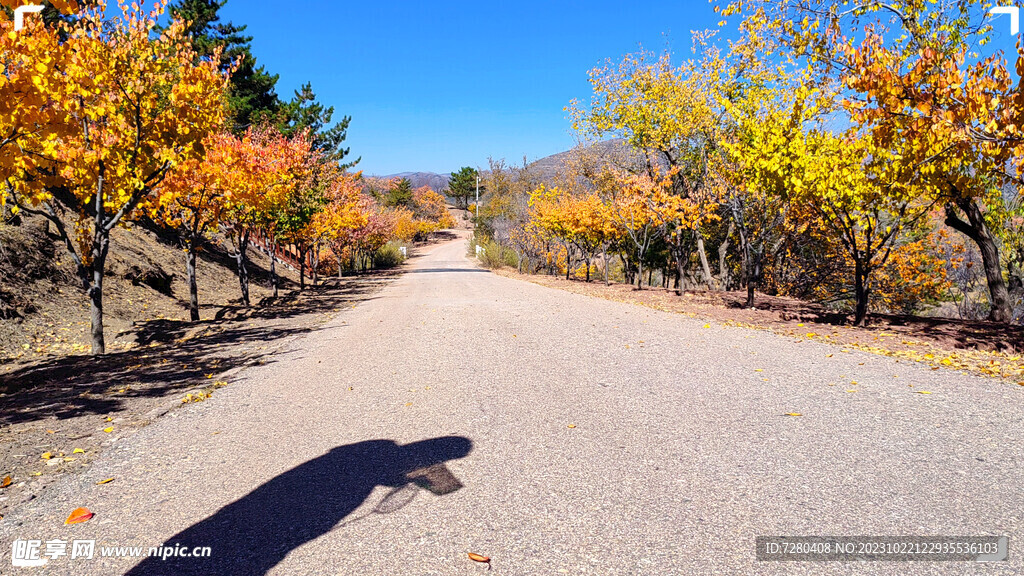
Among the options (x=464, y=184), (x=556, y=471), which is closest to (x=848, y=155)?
(x=556, y=471)

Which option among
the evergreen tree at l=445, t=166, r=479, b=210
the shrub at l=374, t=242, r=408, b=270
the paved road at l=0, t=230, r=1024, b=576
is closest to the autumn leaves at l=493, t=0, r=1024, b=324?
the paved road at l=0, t=230, r=1024, b=576

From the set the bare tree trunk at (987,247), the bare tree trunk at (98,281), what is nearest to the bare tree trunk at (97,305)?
the bare tree trunk at (98,281)

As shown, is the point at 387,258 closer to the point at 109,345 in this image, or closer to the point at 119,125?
the point at 109,345

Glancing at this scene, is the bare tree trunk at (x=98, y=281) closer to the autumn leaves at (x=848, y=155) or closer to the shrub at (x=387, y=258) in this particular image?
the autumn leaves at (x=848, y=155)

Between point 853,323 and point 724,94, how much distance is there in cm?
864

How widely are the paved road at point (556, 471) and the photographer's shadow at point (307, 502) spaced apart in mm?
14

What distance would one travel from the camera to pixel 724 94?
51.9 feet

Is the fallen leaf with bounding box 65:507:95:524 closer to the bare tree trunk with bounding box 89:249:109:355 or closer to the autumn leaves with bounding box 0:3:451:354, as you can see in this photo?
the autumn leaves with bounding box 0:3:451:354

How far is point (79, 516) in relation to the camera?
9.88ft

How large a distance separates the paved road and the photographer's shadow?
1 centimetres

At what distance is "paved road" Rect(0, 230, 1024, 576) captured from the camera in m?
2.62

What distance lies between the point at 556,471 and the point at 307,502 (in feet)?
5.20

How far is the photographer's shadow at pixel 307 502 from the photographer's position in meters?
2.58

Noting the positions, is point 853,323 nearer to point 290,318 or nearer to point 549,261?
point 290,318
